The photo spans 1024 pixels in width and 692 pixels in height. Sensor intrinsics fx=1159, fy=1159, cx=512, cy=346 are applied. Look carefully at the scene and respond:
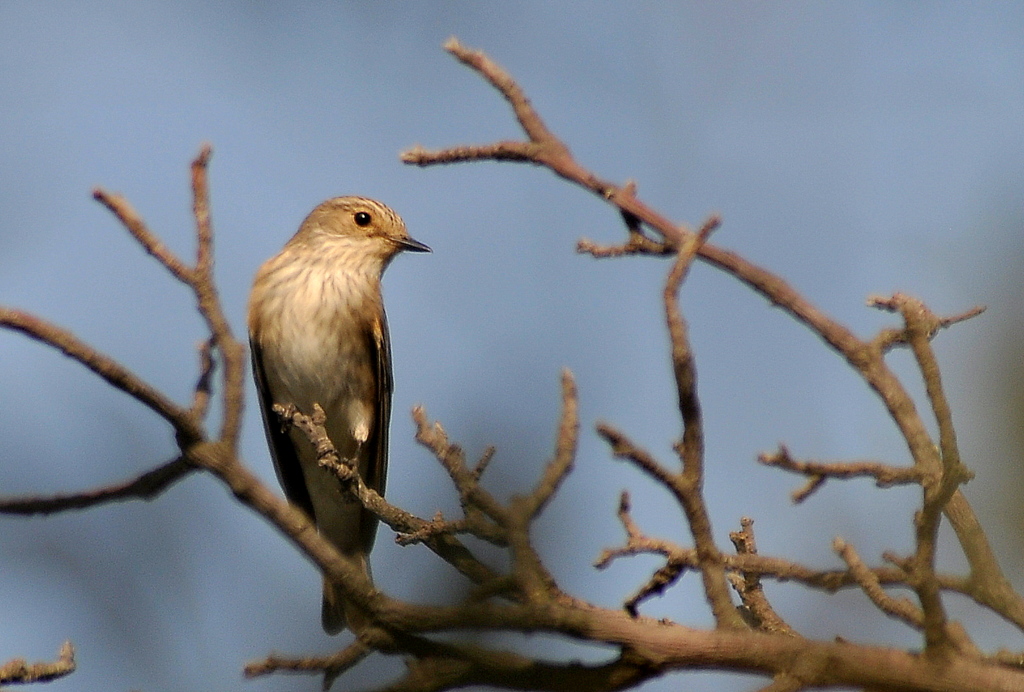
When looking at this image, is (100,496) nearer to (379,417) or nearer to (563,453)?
(563,453)

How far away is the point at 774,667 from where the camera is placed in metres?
2.07

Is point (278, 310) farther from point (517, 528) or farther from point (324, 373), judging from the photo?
point (517, 528)

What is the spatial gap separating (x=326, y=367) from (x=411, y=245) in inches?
43.6

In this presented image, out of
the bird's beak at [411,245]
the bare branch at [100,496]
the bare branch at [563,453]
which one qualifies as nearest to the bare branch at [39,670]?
the bare branch at [100,496]

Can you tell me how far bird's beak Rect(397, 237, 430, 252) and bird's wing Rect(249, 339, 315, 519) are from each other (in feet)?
3.92

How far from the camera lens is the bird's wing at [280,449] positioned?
6.84 metres

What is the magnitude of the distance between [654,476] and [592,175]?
109cm

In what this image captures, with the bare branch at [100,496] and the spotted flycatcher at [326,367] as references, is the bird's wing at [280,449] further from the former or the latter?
the bare branch at [100,496]

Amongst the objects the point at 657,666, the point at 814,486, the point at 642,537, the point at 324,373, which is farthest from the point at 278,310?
the point at 657,666

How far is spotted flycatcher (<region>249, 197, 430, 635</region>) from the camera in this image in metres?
6.75

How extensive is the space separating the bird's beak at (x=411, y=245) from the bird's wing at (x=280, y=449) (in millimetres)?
1194

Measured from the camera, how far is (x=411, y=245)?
7.43 meters

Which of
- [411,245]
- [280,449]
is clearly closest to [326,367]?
[280,449]

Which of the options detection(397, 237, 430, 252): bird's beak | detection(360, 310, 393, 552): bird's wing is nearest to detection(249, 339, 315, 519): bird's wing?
detection(360, 310, 393, 552): bird's wing
